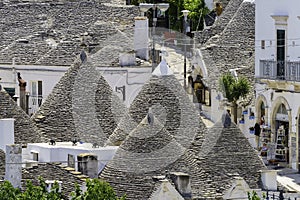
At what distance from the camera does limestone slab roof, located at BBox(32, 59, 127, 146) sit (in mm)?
64062

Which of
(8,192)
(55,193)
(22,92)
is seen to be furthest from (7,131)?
(22,92)

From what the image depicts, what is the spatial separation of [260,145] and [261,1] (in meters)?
5.52

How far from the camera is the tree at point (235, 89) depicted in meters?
76.2

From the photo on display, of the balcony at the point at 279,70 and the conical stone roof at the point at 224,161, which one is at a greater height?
the balcony at the point at 279,70

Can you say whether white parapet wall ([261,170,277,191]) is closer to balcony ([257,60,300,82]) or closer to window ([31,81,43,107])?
balcony ([257,60,300,82])

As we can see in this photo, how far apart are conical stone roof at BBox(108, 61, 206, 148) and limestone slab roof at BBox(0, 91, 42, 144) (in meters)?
4.02

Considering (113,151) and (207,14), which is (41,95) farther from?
(113,151)

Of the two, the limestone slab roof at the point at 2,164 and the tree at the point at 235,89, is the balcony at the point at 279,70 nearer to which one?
the tree at the point at 235,89

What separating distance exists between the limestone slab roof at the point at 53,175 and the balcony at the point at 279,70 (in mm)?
14249

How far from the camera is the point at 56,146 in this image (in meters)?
61.3

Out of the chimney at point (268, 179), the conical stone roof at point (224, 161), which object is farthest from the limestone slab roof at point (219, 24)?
the chimney at point (268, 179)

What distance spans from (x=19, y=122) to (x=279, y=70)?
40.9 feet

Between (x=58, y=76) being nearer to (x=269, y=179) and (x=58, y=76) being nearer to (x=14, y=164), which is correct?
(x=14, y=164)

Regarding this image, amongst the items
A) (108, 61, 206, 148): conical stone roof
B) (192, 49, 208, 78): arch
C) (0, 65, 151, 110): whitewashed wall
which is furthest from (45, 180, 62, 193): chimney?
(192, 49, 208, 78): arch
